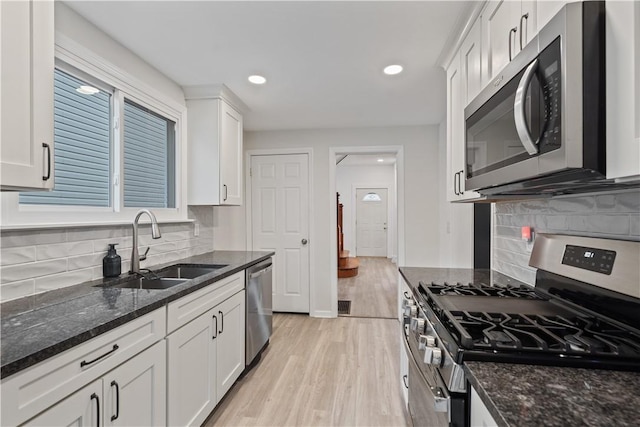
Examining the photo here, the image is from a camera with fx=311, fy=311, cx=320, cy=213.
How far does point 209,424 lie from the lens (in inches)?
75.3

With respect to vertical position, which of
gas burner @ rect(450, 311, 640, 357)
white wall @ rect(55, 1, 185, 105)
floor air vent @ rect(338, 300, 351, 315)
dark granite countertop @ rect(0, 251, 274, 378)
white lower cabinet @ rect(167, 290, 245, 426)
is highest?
white wall @ rect(55, 1, 185, 105)

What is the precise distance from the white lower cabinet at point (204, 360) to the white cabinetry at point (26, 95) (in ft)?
2.96

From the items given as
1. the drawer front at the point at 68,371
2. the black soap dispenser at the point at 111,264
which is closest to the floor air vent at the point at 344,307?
the black soap dispenser at the point at 111,264

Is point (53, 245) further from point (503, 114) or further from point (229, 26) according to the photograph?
point (503, 114)

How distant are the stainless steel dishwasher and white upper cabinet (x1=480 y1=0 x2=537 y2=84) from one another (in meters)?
2.05

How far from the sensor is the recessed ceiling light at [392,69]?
227cm

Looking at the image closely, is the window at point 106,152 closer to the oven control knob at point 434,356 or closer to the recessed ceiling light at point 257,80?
the recessed ceiling light at point 257,80

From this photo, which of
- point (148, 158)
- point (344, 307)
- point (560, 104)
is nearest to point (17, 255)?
point (148, 158)

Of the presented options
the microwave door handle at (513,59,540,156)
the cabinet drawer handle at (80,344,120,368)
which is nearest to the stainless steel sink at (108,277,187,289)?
the cabinet drawer handle at (80,344,120,368)

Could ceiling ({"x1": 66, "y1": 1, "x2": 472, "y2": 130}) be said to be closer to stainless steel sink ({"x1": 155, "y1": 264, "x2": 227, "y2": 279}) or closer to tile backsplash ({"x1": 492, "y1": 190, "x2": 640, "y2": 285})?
tile backsplash ({"x1": 492, "y1": 190, "x2": 640, "y2": 285})

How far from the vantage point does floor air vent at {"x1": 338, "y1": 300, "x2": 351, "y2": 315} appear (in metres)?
4.12

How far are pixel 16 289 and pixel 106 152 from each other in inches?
37.0

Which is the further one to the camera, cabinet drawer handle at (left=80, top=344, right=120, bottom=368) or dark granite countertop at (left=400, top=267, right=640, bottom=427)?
cabinet drawer handle at (left=80, top=344, right=120, bottom=368)

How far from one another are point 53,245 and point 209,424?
136cm
